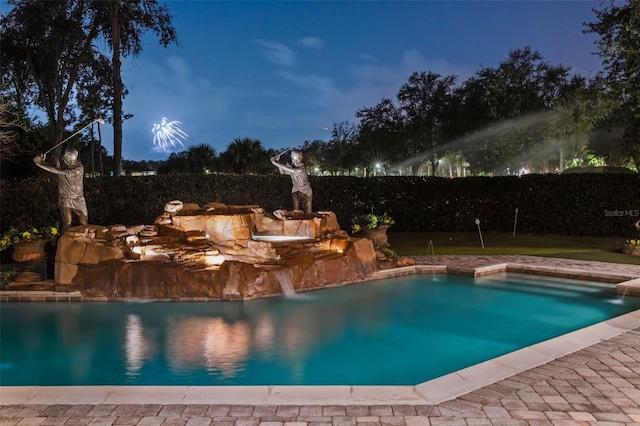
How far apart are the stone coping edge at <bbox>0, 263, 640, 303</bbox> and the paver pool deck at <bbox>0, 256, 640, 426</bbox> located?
5737mm

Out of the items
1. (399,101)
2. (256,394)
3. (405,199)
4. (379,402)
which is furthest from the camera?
(399,101)

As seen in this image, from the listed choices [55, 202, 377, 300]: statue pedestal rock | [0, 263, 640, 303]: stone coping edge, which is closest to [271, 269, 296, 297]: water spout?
[55, 202, 377, 300]: statue pedestal rock

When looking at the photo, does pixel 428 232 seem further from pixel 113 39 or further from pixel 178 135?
pixel 113 39

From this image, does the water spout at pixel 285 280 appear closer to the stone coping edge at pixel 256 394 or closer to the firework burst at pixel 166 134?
the firework burst at pixel 166 134

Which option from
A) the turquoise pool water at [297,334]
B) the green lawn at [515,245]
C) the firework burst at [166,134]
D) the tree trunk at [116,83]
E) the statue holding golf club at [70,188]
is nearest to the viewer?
the turquoise pool water at [297,334]

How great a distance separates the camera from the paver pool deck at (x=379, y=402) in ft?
15.0

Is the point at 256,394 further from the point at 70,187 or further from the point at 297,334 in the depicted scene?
the point at 70,187

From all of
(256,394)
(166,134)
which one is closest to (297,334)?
(256,394)

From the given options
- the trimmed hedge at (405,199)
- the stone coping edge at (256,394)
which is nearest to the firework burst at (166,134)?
the trimmed hedge at (405,199)

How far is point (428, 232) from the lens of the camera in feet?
78.6

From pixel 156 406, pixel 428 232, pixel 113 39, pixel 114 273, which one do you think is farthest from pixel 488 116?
pixel 156 406

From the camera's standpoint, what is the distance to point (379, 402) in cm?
493

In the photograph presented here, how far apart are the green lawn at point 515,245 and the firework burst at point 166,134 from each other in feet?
26.5

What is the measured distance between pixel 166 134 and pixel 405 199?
11.9 metres
